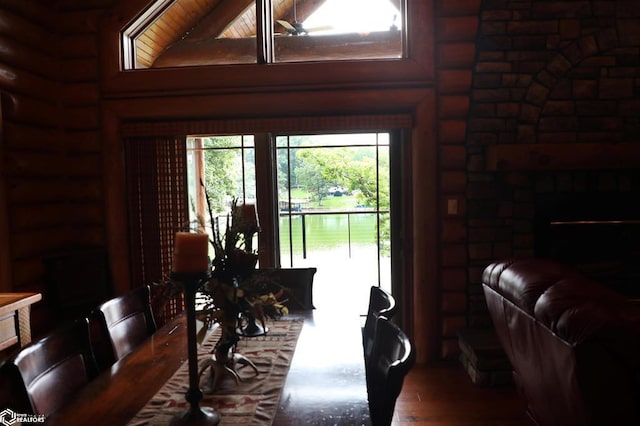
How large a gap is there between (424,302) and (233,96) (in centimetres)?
218

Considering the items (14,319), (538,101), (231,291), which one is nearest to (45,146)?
(14,319)

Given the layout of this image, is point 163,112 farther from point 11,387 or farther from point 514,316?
point 514,316

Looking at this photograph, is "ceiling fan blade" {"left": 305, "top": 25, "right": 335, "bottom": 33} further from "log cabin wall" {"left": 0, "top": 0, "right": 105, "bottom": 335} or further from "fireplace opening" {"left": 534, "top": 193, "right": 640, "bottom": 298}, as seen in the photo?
"fireplace opening" {"left": 534, "top": 193, "right": 640, "bottom": 298}

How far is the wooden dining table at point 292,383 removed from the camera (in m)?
1.32

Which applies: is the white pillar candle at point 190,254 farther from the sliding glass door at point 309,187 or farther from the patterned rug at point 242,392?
the sliding glass door at point 309,187

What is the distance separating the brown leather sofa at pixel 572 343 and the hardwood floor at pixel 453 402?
2.20 feet

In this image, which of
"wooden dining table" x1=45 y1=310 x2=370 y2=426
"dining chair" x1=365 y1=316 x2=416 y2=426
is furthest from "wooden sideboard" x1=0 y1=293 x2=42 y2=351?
"dining chair" x1=365 y1=316 x2=416 y2=426

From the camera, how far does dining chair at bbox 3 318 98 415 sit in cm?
134

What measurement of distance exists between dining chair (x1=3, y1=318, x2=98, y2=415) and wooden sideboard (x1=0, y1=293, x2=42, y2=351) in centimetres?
97

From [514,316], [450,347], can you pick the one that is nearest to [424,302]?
[450,347]

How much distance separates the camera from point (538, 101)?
3.44 metres

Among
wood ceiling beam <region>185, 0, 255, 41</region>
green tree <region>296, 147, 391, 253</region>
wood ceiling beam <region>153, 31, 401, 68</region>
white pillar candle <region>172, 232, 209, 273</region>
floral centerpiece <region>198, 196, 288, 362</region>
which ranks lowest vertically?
floral centerpiece <region>198, 196, 288, 362</region>

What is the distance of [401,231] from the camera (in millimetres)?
3787

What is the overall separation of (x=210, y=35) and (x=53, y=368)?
2.86 meters
